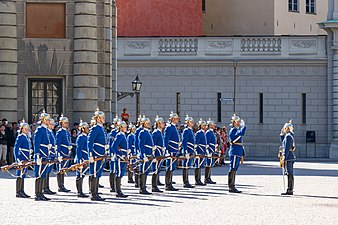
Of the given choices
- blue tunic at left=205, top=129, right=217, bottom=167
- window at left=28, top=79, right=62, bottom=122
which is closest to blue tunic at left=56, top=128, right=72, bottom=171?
blue tunic at left=205, top=129, right=217, bottom=167

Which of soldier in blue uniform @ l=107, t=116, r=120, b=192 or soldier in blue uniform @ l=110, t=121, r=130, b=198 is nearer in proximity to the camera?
soldier in blue uniform @ l=110, t=121, r=130, b=198

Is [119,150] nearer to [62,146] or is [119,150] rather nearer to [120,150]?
[120,150]

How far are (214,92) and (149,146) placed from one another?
25080 mm

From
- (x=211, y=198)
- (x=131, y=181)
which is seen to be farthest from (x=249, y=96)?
(x=211, y=198)

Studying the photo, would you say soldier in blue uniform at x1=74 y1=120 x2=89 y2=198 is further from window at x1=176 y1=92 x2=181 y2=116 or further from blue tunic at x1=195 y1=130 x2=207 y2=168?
window at x1=176 y1=92 x2=181 y2=116

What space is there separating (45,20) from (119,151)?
41.9ft

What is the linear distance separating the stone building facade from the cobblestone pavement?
6336 millimetres

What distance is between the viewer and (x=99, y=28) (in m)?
41.2

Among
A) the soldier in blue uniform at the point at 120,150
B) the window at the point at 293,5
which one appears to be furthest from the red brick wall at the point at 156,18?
the soldier in blue uniform at the point at 120,150

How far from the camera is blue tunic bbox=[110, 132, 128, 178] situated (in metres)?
28.5

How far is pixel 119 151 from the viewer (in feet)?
93.9

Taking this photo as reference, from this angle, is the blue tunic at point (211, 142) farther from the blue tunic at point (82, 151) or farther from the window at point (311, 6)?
the window at point (311, 6)

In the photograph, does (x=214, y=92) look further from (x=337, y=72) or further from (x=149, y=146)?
(x=149, y=146)

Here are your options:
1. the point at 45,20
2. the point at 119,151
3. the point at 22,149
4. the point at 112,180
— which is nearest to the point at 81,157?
the point at 119,151
